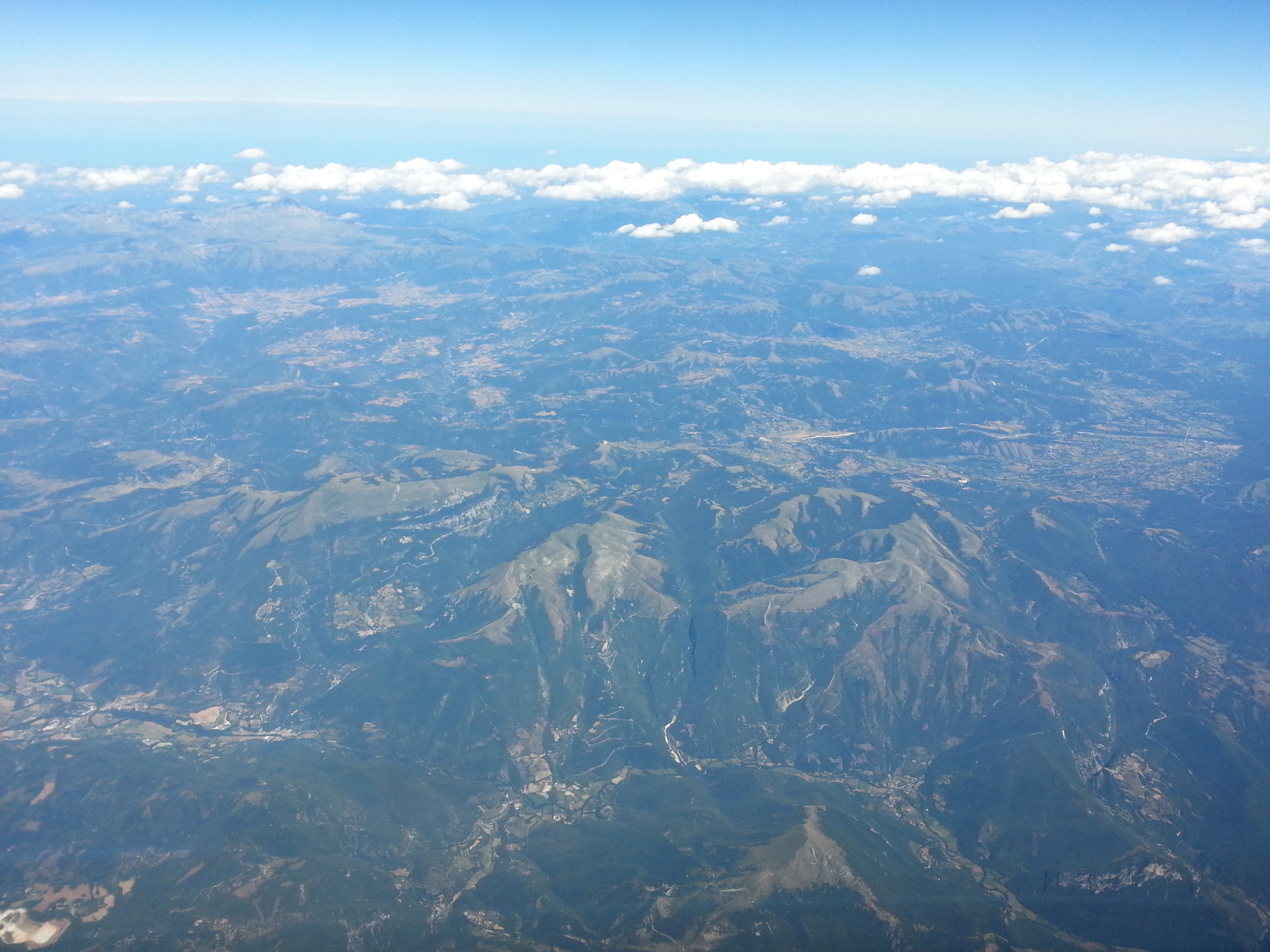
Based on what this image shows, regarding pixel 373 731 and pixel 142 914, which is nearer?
pixel 142 914

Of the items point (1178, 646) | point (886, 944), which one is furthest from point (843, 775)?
point (1178, 646)

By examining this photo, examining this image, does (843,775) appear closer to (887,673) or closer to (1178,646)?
(887,673)

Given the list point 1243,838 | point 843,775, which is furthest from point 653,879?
point 1243,838

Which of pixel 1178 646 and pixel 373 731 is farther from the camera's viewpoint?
pixel 1178 646

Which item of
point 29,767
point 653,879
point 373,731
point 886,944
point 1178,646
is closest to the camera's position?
point 886,944

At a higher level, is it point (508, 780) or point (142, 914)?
point (142, 914)

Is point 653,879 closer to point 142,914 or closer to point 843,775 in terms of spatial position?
point 843,775

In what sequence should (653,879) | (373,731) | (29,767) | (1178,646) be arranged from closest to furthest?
(653,879), (29,767), (373,731), (1178,646)

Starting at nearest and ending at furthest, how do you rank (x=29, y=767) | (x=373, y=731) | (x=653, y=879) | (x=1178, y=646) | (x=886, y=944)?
(x=886, y=944)
(x=653, y=879)
(x=29, y=767)
(x=373, y=731)
(x=1178, y=646)
